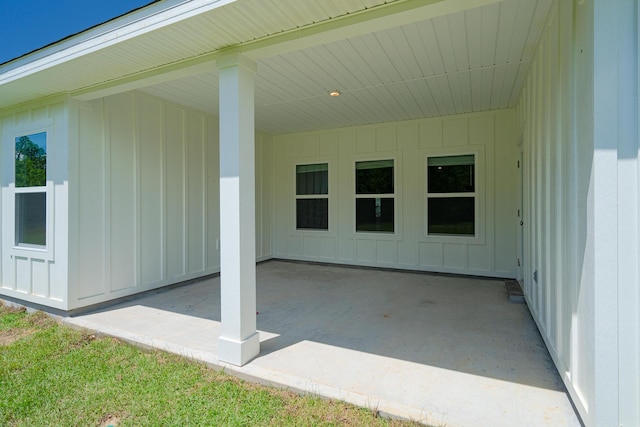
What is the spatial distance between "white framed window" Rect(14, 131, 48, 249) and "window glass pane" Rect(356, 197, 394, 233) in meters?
4.99

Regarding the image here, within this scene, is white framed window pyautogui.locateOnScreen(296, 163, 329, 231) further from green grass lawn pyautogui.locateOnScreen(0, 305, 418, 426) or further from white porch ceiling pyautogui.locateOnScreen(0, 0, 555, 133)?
green grass lawn pyautogui.locateOnScreen(0, 305, 418, 426)

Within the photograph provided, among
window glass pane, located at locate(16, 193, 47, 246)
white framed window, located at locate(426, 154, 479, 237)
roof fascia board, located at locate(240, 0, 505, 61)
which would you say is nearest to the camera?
roof fascia board, located at locate(240, 0, 505, 61)

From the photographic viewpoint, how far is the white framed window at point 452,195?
576 cm

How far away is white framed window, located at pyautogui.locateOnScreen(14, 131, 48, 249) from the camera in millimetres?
4113

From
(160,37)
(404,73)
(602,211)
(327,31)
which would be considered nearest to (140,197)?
(160,37)

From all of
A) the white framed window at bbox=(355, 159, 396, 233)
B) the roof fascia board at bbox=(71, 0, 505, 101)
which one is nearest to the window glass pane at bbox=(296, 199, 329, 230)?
the white framed window at bbox=(355, 159, 396, 233)

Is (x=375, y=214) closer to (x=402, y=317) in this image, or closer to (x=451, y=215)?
(x=451, y=215)

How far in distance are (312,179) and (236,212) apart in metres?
4.67

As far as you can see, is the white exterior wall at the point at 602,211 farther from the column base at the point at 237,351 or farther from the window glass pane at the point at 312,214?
the window glass pane at the point at 312,214

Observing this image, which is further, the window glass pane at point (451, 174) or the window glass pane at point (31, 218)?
the window glass pane at point (451, 174)

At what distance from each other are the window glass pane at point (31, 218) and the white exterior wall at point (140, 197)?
64cm

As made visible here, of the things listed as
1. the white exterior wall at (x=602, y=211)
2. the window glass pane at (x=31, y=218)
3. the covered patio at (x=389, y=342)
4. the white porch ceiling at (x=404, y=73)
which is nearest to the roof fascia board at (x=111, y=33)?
the white porch ceiling at (x=404, y=73)

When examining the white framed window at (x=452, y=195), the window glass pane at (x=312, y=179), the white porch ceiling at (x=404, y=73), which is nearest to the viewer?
the white porch ceiling at (x=404, y=73)

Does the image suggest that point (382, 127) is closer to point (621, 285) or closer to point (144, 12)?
point (144, 12)
